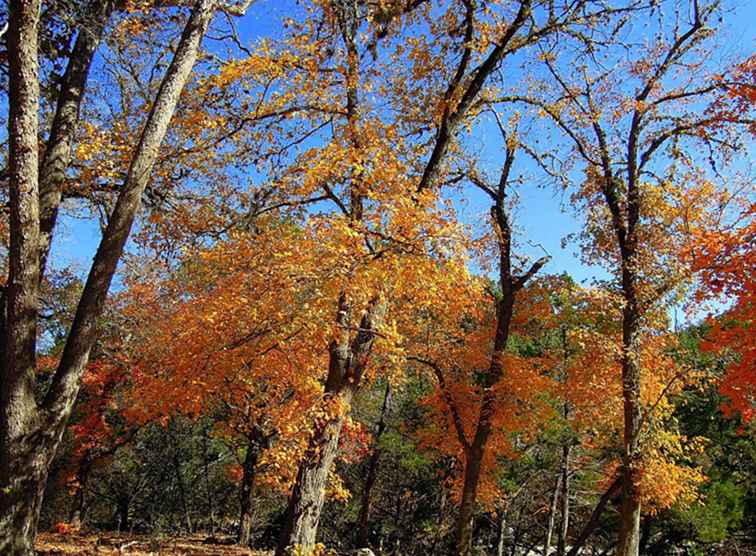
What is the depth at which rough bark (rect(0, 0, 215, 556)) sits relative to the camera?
155 inches

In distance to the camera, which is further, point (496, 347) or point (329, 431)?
point (496, 347)

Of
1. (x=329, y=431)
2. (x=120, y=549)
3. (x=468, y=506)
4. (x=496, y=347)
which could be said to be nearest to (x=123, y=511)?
(x=120, y=549)

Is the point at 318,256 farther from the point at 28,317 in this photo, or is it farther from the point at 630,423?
the point at 630,423

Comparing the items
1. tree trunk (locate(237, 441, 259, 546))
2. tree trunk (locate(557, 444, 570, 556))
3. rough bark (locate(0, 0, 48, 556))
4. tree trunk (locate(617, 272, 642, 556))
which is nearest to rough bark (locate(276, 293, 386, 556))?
rough bark (locate(0, 0, 48, 556))

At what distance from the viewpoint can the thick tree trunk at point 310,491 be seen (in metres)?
5.93

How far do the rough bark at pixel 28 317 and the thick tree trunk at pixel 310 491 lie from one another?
2.70 m

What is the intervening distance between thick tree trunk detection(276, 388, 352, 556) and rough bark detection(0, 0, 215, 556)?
8.85 ft

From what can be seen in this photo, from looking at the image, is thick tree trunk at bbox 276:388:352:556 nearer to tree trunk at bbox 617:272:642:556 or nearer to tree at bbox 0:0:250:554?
tree at bbox 0:0:250:554

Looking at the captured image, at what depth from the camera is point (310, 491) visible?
606 centimetres

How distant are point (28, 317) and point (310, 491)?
3.54 metres

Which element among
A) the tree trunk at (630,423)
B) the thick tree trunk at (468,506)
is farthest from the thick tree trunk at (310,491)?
the thick tree trunk at (468,506)

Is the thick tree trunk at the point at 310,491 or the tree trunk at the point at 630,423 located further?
the tree trunk at the point at 630,423

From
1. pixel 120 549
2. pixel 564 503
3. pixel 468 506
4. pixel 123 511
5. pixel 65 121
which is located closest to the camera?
pixel 65 121

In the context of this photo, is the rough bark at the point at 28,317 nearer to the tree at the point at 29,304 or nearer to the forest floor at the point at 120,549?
the tree at the point at 29,304
